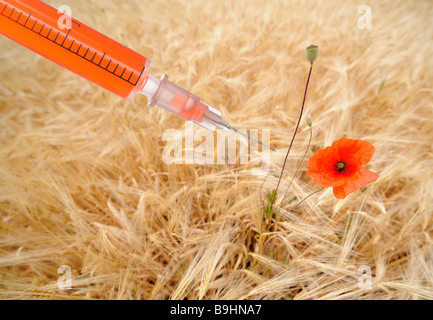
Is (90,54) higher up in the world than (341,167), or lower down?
higher up

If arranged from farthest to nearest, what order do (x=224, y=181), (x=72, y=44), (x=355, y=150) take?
(x=224, y=181) → (x=72, y=44) → (x=355, y=150)

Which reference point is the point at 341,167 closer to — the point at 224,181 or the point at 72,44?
the point at 224,181

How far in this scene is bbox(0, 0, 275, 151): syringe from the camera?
1.68 ft

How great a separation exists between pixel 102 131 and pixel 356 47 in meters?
0.96

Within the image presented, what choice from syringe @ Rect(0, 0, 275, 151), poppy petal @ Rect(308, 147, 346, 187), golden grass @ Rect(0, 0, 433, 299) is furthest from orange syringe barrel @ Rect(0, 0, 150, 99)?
poppy petal @ Rect(308, 147, 346, 187)

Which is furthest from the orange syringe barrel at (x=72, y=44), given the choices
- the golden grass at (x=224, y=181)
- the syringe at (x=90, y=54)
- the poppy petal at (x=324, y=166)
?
the poppy petal at (x=324, y=166)

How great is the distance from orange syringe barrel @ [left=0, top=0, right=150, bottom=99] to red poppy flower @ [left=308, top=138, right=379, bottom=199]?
1.22 ft

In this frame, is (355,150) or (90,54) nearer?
(355,150)

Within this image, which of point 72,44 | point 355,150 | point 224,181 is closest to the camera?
point 355,150

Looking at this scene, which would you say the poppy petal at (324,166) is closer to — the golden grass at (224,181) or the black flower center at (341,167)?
the black flower center at (341,167)

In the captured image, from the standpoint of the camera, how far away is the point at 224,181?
65cm

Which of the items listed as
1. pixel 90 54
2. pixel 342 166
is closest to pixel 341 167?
pixel 342 166

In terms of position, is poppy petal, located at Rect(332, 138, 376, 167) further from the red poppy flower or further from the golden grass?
the golden grass

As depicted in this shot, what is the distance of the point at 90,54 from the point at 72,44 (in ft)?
0.13
